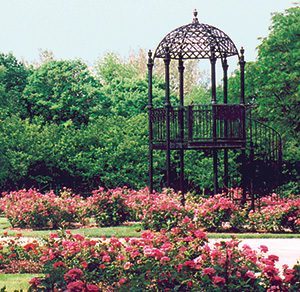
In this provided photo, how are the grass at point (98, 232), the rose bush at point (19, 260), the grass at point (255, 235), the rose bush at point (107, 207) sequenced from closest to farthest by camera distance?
the rose bush at point (19, 260)
the grass at point (255, 235)
the grass at point (98, 232)
the rose bush at point (107, 207)

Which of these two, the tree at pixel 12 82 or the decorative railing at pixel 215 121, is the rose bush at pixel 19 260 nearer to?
the decorative railing at pixel 215 121

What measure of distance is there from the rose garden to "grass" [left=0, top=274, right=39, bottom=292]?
2cm

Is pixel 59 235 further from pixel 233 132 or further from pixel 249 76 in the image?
pixel 249 76

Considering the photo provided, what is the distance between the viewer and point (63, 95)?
4128 centimetres

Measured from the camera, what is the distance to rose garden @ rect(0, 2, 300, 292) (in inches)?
428

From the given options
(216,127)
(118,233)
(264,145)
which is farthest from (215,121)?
(264,145)

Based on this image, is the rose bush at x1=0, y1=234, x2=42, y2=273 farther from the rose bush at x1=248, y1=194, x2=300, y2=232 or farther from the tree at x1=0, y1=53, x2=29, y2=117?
→ the tree at x1=0, y1=53, x2=29, y2=117

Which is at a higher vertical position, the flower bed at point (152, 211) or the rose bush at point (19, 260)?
the flower bed at point (152, 211)

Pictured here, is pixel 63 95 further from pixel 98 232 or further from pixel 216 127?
pixel 98 232

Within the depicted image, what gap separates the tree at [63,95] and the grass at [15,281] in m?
27.6

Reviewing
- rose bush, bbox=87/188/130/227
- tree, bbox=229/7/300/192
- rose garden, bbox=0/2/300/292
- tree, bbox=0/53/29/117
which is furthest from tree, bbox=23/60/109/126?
rose bush, bbox=87/188/130/227

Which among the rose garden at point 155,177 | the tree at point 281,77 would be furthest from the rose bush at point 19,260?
the tree at point 281,77

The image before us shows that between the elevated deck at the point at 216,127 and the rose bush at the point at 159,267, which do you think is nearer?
the rose bush at the point at 159,267

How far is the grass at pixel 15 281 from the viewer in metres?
12.2
